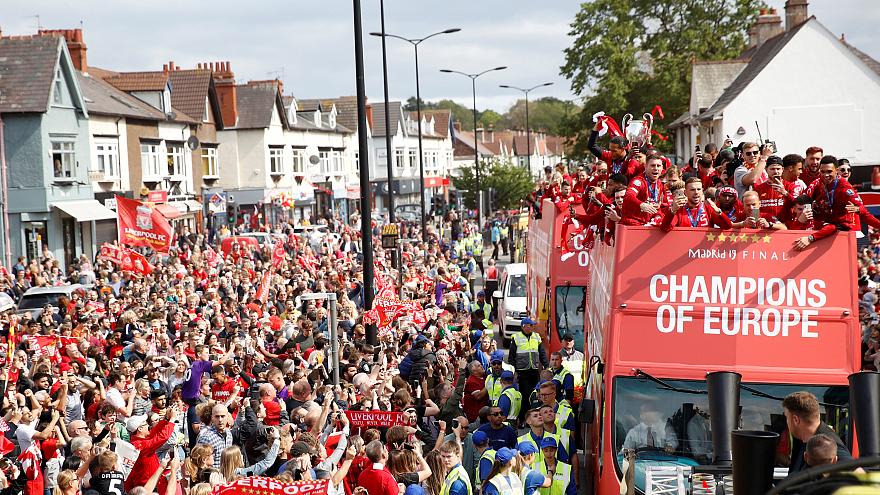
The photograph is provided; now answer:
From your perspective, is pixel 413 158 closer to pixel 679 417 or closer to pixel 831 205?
pixel 831 205

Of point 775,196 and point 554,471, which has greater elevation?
point 775,196

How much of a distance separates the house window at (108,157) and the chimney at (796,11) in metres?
28.3

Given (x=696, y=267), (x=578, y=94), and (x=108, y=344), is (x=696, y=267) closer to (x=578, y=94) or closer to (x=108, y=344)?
(x=108, y=344)

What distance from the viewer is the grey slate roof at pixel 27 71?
37.6 m

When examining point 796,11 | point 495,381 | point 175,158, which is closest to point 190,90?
point 175,158

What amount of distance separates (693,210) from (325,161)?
6202 centimetres

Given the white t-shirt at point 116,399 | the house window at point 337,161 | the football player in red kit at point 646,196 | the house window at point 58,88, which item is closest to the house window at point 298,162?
the house window at point 337,161

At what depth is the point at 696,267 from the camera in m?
9.59

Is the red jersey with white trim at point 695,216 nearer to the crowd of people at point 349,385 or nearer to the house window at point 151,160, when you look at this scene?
the crowd of people at point 349,385

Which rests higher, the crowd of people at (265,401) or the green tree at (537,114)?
the green tree at (537,114)

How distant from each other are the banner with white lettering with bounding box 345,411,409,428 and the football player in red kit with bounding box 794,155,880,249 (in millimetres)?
3652

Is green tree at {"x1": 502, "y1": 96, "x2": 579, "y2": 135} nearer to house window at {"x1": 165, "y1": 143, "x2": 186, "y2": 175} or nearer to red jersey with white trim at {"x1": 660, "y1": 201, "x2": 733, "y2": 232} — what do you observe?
house window at {"x1": 165, "y1": 143, "x2": 186, "y2": 175}

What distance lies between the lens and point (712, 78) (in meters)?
52.5

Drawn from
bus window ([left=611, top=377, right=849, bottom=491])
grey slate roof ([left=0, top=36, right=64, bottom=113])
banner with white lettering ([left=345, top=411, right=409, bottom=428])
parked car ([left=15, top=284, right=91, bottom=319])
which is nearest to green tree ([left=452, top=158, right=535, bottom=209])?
grey slate roof ([left=0, top=36, right=64, bottom=113])
